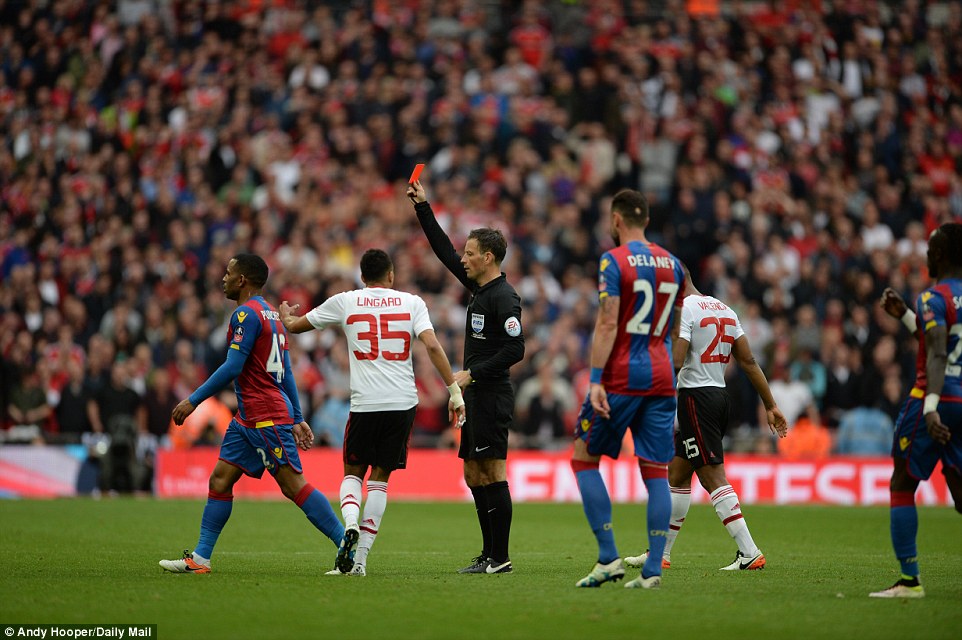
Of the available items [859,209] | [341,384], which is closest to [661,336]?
[341,384]

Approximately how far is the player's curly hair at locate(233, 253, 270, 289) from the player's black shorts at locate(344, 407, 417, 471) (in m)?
1.31

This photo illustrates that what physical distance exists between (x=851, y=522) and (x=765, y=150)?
1191 centimetres

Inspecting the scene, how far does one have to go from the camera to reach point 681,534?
15.5 meters

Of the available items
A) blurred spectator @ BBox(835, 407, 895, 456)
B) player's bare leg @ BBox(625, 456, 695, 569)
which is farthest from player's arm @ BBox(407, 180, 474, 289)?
blurred spectator @ BBox(835, 407, 895, 456)

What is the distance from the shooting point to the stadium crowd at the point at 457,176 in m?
23.2

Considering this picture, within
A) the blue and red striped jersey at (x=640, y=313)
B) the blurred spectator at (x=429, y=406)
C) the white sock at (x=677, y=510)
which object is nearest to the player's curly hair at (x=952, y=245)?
the blue and red striped jersey at (x=640, y=313)

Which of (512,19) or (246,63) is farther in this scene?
(512,19)

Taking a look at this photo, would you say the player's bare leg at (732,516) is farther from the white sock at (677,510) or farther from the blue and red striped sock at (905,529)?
the blue and red striped sock at (905,529)

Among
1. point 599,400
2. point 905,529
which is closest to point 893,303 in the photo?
point 905,529

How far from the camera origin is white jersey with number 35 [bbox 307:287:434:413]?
1038 centimetres

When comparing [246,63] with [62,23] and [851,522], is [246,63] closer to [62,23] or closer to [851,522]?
[62,23]

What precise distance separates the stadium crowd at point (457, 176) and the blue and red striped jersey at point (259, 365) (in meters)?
12.1

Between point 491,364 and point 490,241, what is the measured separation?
1011 millimetres

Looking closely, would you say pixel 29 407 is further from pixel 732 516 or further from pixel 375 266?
pixel 732 516
